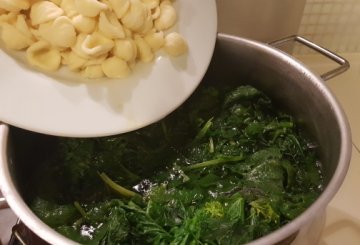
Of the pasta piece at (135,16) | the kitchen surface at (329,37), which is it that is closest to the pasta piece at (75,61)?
the pasta piece at (135,16)

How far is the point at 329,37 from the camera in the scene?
140 cm

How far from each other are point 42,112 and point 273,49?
51 centimetres

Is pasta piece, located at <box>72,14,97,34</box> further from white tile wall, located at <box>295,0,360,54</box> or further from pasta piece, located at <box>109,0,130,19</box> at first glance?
white tile wall, located at <box>295,0,360,54</box>

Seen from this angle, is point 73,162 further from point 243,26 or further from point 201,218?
point 243,26

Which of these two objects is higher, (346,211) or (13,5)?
(13,5)

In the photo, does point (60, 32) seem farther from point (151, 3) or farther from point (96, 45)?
point (151, 3)

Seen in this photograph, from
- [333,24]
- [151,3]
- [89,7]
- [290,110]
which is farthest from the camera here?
[333,24]

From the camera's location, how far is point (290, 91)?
3.31 ft

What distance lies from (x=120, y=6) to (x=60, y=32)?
0.38ft

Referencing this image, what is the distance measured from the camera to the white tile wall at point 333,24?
1320 mm

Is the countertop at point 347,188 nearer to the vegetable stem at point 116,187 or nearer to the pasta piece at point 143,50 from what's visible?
the vegetable stem at point 116,187

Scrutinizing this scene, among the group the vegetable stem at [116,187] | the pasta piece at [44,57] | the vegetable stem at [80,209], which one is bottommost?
the vegetable stem at [80,209]

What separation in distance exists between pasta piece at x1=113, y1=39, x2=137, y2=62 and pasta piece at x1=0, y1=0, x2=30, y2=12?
0.56 feet

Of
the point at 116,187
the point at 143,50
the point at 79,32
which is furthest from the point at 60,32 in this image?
the point at 116,187
